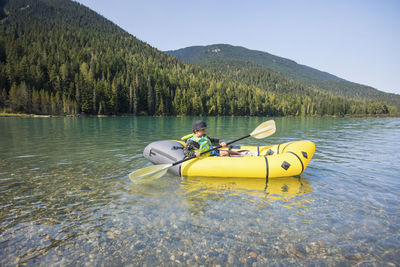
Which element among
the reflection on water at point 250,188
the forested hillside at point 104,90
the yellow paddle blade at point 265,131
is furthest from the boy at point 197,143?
the forested hillside at point 104,90

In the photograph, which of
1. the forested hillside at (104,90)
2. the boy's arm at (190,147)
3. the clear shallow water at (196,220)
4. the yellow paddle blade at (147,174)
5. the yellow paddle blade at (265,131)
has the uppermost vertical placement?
the forested hillside at (104,90)

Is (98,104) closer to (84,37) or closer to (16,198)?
(16,198)

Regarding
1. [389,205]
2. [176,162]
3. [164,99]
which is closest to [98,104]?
[164,99]

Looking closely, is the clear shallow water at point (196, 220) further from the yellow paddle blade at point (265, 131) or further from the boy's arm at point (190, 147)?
the yellow paddle blade at point (265, 131)

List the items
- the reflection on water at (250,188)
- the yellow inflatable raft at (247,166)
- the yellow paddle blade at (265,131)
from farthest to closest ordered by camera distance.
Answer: the yellow paddle blade at (265,131) → the yellow inflatable raft at (247,166) → the reflection on water at (250,188)

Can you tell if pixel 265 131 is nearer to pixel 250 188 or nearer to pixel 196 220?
pixel 250 188

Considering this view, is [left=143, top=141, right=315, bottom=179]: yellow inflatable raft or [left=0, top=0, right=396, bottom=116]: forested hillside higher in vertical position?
[left=0, top=0, right=396, bottom=116]: forested hillside

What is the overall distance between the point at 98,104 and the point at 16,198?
68.3 m

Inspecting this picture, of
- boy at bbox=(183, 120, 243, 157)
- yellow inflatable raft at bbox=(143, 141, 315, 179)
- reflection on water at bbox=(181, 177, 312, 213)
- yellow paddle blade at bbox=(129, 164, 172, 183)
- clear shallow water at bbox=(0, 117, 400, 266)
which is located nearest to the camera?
clear shallow water at bbox=(0, 117, 400, 266)

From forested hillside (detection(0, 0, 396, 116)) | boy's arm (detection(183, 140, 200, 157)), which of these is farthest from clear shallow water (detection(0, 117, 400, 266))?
forested hillside (detection(0, 0, 396, 116))

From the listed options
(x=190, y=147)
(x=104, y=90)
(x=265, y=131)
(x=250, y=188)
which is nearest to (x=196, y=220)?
(x=250, y=188)

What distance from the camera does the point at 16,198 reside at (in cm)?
527

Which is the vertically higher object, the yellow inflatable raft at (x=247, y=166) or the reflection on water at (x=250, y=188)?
the yellow inflatable raft at (x=247, y=166)

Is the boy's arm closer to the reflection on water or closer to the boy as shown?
the boy
